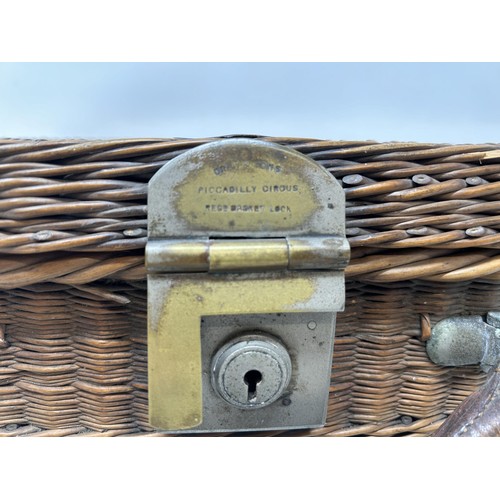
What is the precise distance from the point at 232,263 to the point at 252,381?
0.16 m

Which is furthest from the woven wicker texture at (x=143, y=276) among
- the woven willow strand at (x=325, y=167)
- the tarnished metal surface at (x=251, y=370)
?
the tarnished metal surface at (x=251, y=370)

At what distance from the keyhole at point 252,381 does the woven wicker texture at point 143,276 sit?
0.15 meters

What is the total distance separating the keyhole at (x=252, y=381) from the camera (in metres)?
0.48

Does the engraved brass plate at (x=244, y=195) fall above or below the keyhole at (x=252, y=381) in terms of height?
above

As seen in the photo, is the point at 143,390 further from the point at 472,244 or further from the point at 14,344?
the point at 472,244

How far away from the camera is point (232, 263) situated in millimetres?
432

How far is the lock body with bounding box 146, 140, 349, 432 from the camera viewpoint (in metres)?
0.44

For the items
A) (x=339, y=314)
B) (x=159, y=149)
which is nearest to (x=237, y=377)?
(x=339, y=314)

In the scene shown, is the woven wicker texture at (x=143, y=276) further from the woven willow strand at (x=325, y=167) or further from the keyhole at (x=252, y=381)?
the keyhole at (x=252, y=381)

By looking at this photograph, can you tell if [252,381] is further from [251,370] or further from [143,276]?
[143,276]

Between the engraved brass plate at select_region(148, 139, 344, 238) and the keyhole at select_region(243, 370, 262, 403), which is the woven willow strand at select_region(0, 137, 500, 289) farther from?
the keyhole at select_region(243, 370, 262, 403)

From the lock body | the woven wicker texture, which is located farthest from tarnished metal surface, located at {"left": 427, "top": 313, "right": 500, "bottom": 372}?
the lock body

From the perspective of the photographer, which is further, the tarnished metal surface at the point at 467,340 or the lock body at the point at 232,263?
the tarnished metal surface at the point at 467,340

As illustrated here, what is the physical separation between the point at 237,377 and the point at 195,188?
22cm
